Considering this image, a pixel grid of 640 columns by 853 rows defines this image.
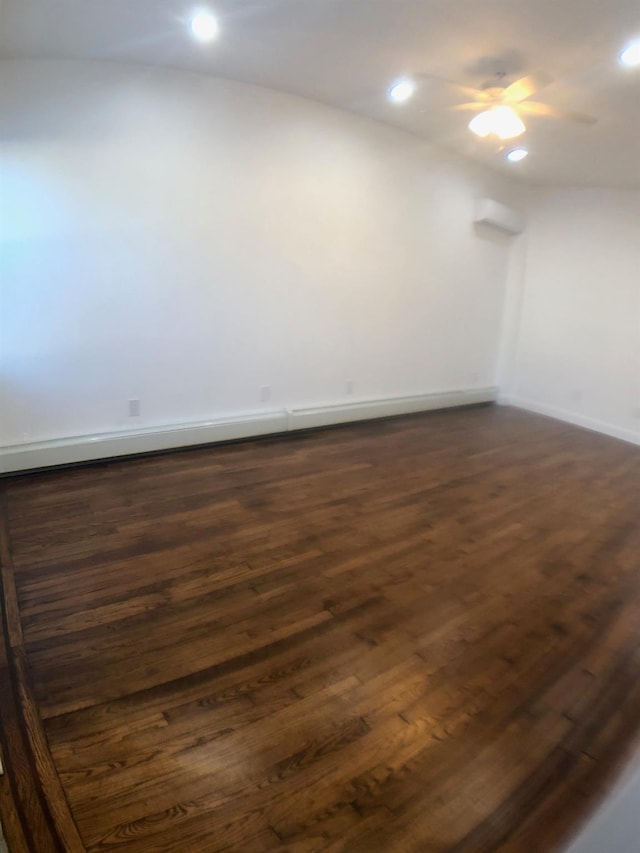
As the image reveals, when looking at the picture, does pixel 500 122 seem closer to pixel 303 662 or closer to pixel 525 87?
pixel 525 87

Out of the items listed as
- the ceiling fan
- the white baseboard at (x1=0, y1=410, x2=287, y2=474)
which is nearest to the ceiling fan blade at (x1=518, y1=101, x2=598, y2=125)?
the ceiling fan

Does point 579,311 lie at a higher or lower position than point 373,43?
lower

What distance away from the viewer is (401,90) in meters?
3.48

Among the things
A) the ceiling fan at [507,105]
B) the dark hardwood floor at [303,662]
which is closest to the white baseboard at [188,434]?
the dark hardwood floor at [303,662]

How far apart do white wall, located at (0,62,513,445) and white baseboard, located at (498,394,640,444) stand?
222cm

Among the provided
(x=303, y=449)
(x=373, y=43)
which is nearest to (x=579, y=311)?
(x=303, y=449)

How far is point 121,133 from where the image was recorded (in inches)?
130

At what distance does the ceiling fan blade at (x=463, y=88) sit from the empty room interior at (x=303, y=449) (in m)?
0.04

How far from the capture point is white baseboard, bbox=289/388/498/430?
4.66 m

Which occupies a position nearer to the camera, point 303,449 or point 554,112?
point 554,112

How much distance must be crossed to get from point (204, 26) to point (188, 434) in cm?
251

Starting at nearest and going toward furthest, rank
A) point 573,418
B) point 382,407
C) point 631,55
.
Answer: point 631,55, point 382,407, point 573,418

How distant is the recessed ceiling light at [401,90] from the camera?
3346mm

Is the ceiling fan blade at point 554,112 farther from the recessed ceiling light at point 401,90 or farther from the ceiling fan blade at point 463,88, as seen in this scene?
the recessed ceiling light at point 401,90
